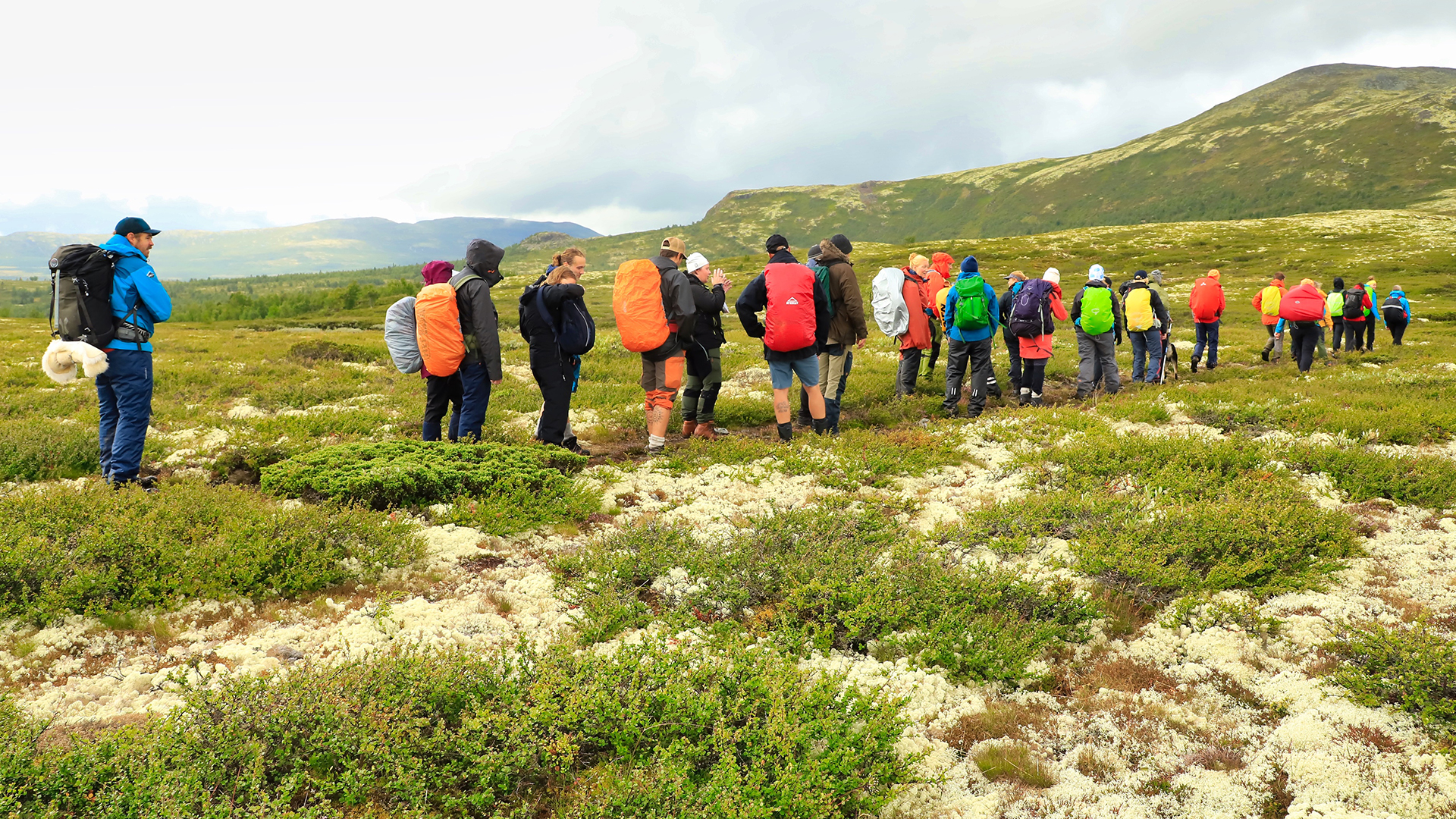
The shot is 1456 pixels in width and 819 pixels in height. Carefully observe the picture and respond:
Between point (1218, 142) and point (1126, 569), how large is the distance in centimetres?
24746

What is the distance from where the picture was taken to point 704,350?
33.1 ft

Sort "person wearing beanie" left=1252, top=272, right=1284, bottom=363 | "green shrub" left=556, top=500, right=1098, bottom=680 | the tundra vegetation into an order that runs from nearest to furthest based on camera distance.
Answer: the tundra vegetation < "green shrub" left=556, top=500, right=1098, bottom=680 < "person wearing beanie" left=1252, top=272, right=1284, bottom=363

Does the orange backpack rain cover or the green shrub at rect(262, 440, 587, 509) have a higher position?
the orange backpack rain cover

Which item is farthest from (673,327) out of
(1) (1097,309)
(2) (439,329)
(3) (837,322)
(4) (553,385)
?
(1) (1097,309)

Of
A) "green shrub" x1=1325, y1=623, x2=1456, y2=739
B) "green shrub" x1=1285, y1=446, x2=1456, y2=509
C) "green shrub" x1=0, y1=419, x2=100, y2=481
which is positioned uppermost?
"green shrub" x1=0, y1=419, x2=100, y2=481

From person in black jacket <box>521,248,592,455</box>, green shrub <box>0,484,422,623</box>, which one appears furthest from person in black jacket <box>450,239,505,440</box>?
green shrub <box>0,484,422,623</box>

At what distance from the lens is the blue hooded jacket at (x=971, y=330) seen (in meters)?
11.6

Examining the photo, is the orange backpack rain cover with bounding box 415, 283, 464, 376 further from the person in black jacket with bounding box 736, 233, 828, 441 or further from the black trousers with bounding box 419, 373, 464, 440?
the person in black jacket with bounding box 736, 233, 828, 441

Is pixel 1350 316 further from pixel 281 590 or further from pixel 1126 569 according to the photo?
pixel 281 590

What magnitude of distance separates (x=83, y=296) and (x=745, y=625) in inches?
305

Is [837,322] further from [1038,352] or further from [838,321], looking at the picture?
[1038,352]

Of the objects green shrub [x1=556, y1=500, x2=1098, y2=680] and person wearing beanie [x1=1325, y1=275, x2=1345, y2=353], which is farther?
person wearing beanie [x1=1325, y1=275, x2=1345, y2=353]

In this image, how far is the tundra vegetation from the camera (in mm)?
3188

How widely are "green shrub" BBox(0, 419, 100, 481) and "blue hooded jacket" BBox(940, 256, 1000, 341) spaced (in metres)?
12.5
